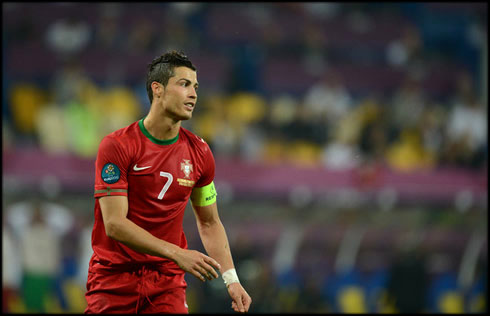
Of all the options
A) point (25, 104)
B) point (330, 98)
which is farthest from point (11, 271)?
point (330, 98)

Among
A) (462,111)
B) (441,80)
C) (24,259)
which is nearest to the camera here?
(24,259)

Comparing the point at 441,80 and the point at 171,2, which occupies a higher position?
the point at 171,2

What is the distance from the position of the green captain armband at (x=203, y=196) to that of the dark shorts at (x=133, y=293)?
49cm

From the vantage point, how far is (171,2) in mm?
12125

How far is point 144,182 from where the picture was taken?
359cm

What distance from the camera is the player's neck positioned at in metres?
3.65

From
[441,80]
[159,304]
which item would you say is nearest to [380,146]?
[441,80]

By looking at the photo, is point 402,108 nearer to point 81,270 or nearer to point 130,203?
point 81,270

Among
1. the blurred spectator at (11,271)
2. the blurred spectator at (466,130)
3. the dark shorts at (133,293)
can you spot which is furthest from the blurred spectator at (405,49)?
the dark shorts at (133,293)

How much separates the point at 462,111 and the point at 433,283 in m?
3.39

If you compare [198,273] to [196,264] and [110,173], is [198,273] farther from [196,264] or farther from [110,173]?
[110,173]

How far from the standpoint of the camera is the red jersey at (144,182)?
11.4 feet

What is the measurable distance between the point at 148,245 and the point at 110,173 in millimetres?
434

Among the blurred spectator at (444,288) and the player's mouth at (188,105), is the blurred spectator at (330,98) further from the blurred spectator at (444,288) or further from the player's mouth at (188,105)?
the player's mouth at (188,105)
